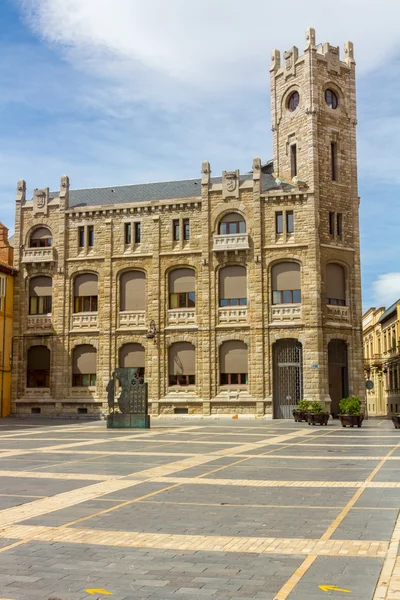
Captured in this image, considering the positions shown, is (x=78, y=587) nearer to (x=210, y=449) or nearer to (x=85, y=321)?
(x=210, y=449)

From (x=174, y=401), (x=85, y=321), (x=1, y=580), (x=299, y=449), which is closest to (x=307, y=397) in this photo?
(x=174, y=401)

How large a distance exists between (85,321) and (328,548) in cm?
3910

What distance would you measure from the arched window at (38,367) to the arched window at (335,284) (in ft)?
64.2

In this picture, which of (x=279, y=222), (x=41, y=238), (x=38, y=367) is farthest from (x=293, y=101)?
(x=38, y=367)

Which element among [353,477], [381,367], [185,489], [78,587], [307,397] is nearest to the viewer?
[78,587]

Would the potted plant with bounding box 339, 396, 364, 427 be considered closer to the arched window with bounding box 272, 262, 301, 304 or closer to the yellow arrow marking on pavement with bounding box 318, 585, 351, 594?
the arched window with bounding box 272, 262, 301, 304

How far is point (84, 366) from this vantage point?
4556 centimetres

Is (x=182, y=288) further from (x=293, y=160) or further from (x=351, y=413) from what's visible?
(x=351, y=413)

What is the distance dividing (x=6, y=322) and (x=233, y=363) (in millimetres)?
→ 16015

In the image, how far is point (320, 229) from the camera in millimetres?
42406

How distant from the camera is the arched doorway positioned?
42812 mm

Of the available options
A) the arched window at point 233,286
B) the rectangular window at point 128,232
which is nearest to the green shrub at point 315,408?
the arched window at point 233,286

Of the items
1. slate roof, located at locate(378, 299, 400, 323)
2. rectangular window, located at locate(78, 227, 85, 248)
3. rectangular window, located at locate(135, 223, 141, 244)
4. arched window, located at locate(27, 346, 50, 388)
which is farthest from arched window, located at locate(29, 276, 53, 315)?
slate roof, located at locate(378, 299, 400, 323)

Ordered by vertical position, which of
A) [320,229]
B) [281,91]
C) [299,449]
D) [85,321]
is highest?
[281,91]
